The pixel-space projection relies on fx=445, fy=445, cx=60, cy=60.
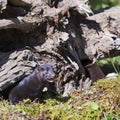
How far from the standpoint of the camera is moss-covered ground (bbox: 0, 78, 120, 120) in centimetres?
406

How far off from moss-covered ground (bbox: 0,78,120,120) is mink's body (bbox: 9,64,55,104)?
117mm

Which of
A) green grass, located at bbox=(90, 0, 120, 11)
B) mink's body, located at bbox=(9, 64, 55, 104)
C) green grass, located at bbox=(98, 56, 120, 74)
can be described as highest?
mink's body, located at bbox=(9, 64, 55, 104)

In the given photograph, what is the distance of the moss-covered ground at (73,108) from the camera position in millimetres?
4059

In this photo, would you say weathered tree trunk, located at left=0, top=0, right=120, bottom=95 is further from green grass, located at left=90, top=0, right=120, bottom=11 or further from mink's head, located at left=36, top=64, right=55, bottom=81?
green grass, located at left=90, top=0, right=120, bottom=11

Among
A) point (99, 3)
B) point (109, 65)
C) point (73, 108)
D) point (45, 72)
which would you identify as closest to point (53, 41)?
→ point (45, 72)

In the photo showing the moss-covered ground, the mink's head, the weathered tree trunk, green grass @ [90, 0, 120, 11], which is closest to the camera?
the moss-covered ground

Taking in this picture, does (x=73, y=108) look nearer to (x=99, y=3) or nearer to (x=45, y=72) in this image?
(x=45, y=72)

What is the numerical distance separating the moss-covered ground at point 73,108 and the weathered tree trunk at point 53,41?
40cm

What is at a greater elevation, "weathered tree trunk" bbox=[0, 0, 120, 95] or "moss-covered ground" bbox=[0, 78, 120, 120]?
"weathered tree trunk" bbox=[0, 0, 120, 95]

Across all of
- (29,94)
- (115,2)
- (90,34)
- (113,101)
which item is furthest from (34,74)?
(115,2)

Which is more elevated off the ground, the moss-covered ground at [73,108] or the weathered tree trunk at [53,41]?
the weathered tree trunk at [53,41]

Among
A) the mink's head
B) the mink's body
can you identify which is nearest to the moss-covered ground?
the mink's body

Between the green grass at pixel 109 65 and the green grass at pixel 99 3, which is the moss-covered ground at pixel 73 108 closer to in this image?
the green grass at pixel 109 65

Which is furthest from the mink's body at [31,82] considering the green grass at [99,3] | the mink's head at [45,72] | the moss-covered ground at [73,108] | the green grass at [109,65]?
the green grass at [99,3]
